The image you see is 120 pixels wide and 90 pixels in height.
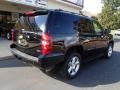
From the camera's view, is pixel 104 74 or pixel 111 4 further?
pixel 111 4

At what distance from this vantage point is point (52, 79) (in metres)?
6.00

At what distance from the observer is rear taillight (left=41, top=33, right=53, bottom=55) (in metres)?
5.20

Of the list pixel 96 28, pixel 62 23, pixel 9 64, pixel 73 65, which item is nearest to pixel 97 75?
pixel 73 65

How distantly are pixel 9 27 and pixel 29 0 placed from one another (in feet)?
9.79

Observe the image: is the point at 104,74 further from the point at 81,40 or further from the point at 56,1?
the point at 56,1

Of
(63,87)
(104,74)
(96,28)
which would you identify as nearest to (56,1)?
(96,28)

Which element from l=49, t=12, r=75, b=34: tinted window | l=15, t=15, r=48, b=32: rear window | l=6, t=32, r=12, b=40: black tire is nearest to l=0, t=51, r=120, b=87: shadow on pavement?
l=49, t=12, r=75, b=34: tinted window

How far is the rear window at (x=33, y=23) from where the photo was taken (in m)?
5.38

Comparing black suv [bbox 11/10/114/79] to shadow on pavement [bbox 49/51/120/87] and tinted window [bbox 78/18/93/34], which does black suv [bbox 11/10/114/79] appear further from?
shadow on pavement [bbox 49/51/120/87]

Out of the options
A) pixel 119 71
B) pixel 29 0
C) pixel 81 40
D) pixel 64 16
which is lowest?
pixel 119 71

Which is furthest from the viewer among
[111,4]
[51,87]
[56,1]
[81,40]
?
[111,4]

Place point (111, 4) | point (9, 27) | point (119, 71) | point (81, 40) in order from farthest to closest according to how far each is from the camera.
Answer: point (111, 4)
point (9, 27)
point (119, 71)
point (81, 40)

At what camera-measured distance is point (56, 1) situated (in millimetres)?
20344

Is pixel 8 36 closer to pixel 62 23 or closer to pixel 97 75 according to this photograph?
pixel 97 75
